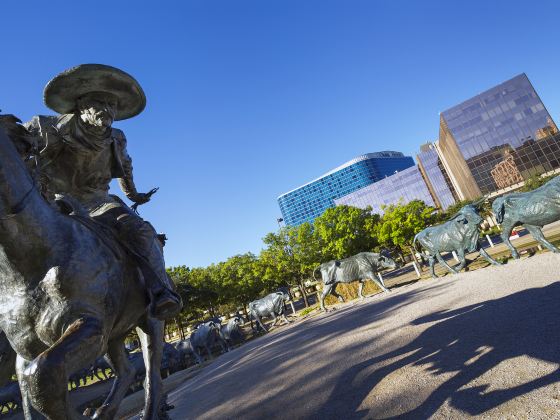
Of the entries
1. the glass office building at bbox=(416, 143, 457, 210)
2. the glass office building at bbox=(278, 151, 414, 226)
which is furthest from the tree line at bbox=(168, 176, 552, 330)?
the glass office building at bbox=(278, 151, 414, 226)

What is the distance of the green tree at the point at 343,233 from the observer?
2995 centimetres

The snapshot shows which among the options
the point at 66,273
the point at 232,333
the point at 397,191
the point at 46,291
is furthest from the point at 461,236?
the point at 397,191

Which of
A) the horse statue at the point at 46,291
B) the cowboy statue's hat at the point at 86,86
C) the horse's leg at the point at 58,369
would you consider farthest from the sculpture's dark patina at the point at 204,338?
the horse's leg at the point at 58,369

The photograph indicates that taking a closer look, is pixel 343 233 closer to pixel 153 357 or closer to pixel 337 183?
pixel 153 357

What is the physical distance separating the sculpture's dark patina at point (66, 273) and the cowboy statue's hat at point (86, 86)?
0.7 inches

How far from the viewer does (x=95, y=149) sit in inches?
155

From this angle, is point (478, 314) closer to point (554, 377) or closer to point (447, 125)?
point (554, 377)

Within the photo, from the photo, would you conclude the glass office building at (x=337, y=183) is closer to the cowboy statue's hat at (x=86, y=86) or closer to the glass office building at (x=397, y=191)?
the glass office building at (x=397, y=191)

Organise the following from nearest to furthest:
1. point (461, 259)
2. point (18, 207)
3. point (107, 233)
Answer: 1. point (18, 207)
2. point (107, 233)
3. point (461, 259)

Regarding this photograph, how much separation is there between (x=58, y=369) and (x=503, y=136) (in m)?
78.7

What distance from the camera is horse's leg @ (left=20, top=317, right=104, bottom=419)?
2092mm

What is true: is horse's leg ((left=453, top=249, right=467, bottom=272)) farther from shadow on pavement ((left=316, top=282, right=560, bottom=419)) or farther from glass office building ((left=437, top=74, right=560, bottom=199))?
glass office building ((left=437, top=74, right=560, bottom=199))

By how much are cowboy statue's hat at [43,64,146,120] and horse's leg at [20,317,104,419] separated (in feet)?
8.37

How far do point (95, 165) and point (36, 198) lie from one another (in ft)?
5.18
